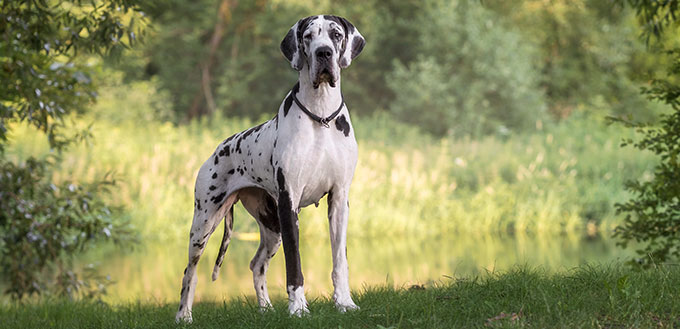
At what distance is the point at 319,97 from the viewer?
5359 mm

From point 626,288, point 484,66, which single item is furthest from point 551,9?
point 626,288

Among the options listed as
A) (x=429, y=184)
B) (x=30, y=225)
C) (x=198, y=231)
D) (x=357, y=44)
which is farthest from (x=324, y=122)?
(x=429, y=184)

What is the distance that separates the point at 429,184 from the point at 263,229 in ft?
38.9

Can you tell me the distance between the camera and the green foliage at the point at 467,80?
26.2 meters

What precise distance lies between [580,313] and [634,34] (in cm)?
2591

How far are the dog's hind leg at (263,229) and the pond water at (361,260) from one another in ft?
Answer: 15.6

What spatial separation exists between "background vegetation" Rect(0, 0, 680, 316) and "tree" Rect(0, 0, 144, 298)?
0.11 feet

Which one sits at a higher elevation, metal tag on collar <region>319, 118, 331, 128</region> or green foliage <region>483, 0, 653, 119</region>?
green foliage <region>483, 0, 653, 119</region>

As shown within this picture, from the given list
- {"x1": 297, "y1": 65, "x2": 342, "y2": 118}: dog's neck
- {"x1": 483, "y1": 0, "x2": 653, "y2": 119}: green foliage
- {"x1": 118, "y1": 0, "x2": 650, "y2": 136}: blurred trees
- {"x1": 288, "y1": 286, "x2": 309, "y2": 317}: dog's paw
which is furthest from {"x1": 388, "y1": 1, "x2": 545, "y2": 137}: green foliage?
{"x1": 288, "y1": 286, "x2": 309, "y2": 317}: dog's paw

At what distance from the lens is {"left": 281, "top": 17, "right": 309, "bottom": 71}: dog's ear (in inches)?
210

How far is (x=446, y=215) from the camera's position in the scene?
1719 centimetres

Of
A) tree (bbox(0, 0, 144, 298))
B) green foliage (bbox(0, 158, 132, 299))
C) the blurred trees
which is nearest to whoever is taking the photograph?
tree (bbox(0, 0, 144, 298))

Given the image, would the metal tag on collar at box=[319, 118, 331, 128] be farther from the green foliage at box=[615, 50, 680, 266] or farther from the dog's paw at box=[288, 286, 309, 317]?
the green foliage at box=[615, 50, 680, 266]

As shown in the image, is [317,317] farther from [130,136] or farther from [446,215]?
[130,136]
